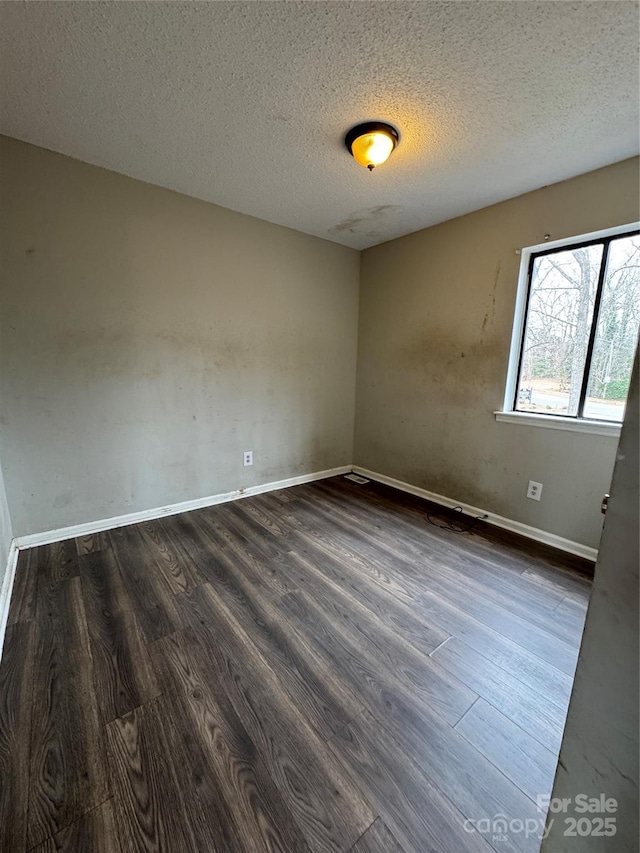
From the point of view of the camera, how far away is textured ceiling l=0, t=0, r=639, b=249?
121 centimetres

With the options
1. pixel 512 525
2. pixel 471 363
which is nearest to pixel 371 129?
pixel 471 363

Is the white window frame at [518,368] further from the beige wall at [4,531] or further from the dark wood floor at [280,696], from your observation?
the beige wall at [4,531]

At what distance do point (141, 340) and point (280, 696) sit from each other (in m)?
2.35

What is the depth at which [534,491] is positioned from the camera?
2.47m

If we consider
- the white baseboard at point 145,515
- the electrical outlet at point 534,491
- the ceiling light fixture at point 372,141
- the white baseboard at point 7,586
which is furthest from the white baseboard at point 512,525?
the white baseboard at point 7,586

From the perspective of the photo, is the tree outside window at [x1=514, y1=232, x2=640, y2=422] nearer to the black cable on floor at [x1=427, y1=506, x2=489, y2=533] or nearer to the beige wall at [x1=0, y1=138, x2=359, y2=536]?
the black cable on floor at [x1=427, y1=506, x2=489, y2=533]

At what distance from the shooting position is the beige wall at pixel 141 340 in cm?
206

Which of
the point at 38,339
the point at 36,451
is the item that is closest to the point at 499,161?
the point at 38,339

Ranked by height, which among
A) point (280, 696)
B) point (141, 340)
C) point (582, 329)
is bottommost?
point (280, 696)

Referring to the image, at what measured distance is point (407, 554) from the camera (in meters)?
2.24

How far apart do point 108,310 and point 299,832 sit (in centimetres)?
274

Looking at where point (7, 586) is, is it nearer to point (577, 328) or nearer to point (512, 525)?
point (512, 525)

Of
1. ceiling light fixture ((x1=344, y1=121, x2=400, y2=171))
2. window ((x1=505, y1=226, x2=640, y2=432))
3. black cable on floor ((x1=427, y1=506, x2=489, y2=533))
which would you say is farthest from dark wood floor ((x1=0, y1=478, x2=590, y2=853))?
ceiling light fixture ((x1=344, y1=121, x2=400, y2=171))

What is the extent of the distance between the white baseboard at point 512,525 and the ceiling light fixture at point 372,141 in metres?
2.49
